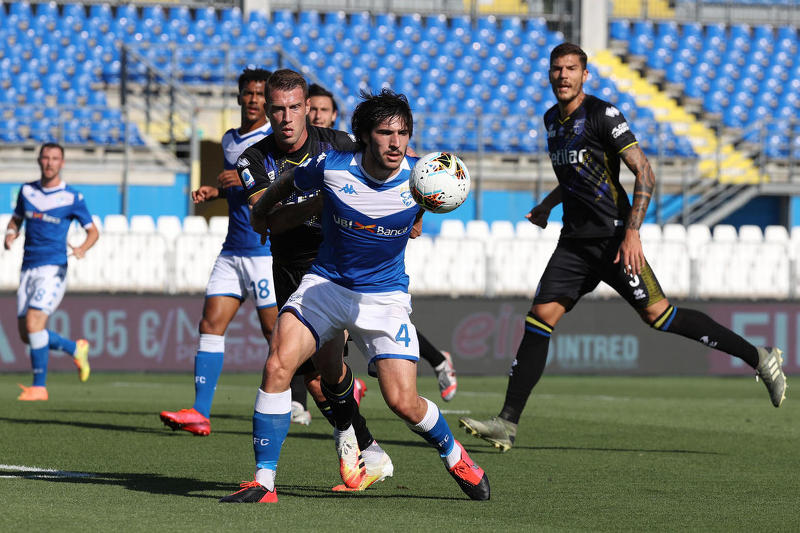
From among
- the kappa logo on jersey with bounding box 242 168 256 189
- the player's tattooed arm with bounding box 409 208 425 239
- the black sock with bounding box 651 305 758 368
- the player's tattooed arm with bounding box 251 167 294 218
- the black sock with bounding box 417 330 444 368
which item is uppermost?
the kappa logo on jersey with bounding box 242 168 256 189

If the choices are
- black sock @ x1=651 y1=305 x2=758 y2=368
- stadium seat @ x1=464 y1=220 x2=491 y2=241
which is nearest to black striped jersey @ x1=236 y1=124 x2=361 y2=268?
black sock @ x1=651 y1=305 x2=758 y2=368

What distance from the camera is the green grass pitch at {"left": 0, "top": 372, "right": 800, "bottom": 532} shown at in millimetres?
5613

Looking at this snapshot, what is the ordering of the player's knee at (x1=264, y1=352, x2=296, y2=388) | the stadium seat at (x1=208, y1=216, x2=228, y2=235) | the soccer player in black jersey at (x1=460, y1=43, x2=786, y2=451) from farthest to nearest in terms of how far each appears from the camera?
1. the stadium seat at (x1=208, y1=216, x2=228, y2=235)
2. the soccer player in black jersey at (x1=460, y1=43, x2=786, y2=451)
3. the player's knee at (x1=264, y1=352, x2=296, y2=388)

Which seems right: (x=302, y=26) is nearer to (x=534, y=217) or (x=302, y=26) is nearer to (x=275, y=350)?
(x=534, y=217)

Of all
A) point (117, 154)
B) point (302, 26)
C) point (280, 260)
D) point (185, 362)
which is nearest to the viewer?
point (280, 260)

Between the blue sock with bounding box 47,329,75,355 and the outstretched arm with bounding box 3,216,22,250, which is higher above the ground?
the outstretched arm with bounding box 3,216,22,250

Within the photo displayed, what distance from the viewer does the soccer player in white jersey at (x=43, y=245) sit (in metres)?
12.1

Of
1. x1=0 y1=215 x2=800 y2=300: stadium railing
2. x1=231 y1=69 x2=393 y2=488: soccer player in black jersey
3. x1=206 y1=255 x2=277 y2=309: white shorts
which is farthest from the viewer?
x1=0 y1=215 x2=800 y2=300: stadium railing

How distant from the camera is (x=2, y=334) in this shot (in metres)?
15.6

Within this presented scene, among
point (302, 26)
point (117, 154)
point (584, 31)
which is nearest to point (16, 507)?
point (117, 154)

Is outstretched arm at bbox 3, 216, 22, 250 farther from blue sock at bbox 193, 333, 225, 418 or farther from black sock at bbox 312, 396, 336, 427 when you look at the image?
black sock at bbox 312, 396, 336, 427

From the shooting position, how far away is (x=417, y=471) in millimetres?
7426

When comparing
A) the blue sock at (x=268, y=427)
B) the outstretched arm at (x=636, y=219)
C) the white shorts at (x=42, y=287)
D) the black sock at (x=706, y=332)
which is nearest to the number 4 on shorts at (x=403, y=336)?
the blue sock at (x=268, y=427)

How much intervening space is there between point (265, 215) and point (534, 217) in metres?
2.80
